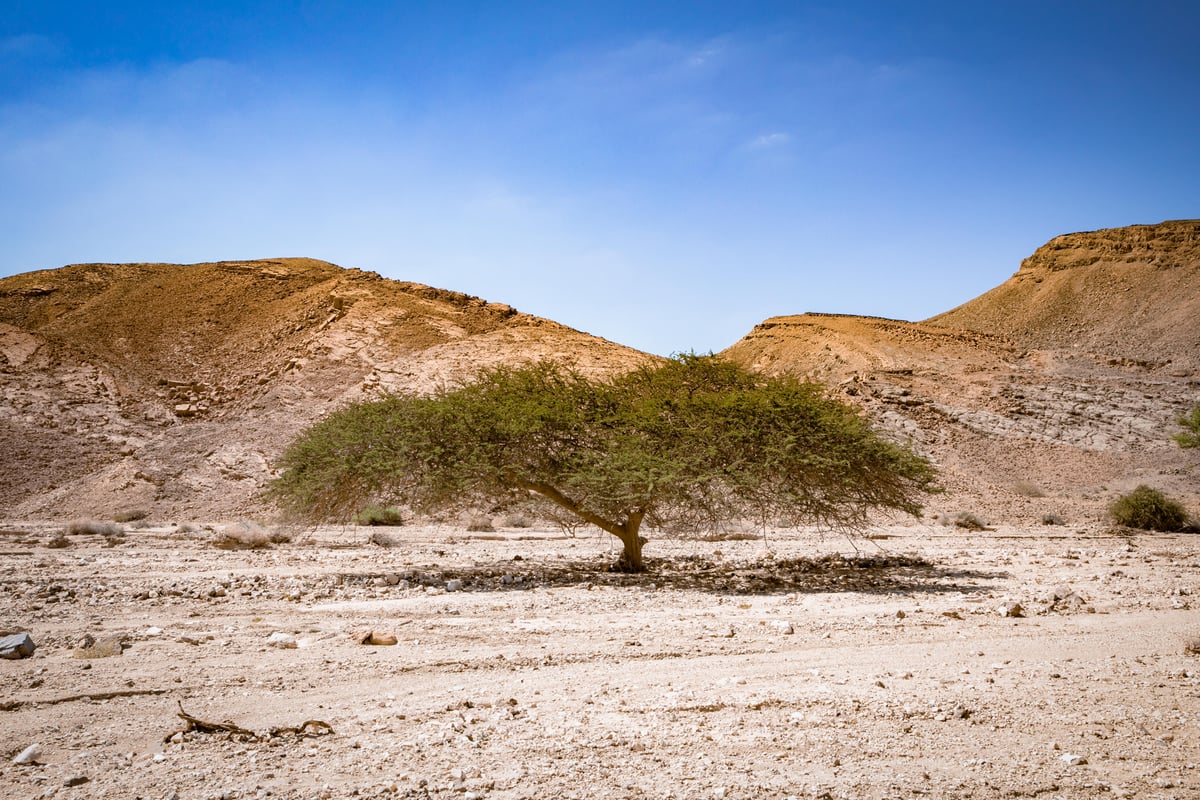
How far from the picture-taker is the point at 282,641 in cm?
943

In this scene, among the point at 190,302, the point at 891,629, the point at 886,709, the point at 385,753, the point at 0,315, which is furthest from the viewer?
the point at 190,302

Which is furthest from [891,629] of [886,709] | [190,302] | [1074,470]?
[190,302]

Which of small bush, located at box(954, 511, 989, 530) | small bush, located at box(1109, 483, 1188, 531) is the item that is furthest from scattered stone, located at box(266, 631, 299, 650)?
small bush, located at box(1109, 483, 1188, 531)

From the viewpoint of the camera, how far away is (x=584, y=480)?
15.5 meters

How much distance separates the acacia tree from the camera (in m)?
15.5

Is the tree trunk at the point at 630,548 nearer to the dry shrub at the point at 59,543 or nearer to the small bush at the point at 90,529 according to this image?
the dry shrub at the point at 59,543

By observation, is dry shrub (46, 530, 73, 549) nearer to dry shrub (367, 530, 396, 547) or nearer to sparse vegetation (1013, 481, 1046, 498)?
dry shrub (367, 530, 396, 547)

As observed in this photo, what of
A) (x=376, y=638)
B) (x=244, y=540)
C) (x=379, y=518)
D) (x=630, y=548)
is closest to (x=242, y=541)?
(x=244, y=540)

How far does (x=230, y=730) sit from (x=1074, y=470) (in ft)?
134

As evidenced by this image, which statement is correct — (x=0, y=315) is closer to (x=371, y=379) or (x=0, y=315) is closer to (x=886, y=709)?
(x=371, y=379)

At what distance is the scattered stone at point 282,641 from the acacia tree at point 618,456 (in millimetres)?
6111

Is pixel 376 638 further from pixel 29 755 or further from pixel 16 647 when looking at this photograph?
pixel 29 755

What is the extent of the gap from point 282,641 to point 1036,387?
4543cm

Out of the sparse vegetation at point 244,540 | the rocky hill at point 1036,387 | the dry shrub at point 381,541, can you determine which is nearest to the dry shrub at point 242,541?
the sparse vegetation at point 244,540
